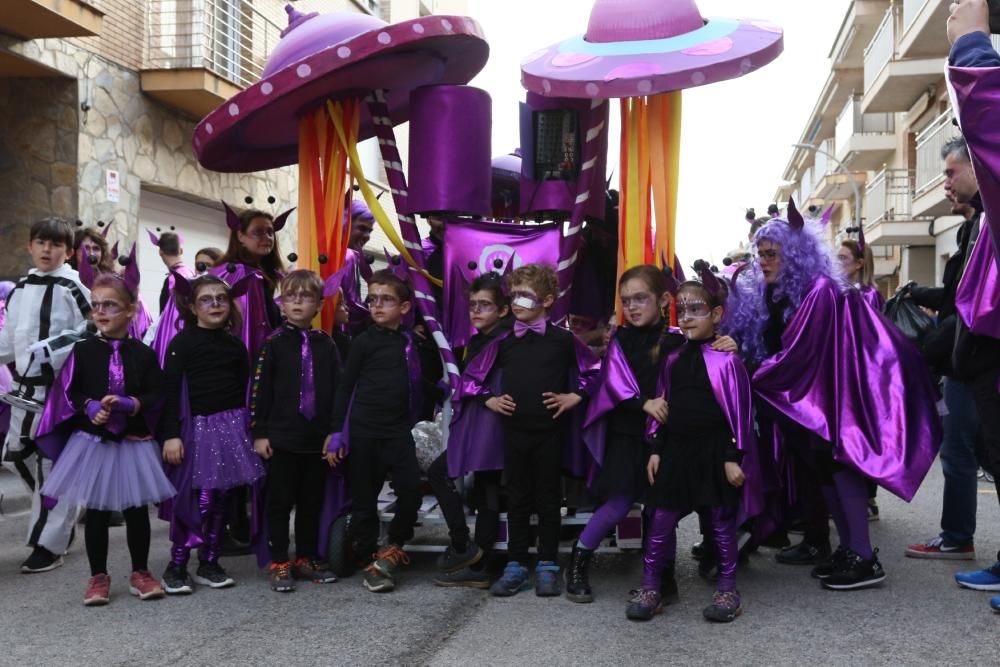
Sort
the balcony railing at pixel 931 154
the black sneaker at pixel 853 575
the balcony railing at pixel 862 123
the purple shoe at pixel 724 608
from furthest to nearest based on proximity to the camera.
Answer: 1. the balcony railing at pixel 862 123
2. the balcony railing at pixel 931 154
3. the black sneaker at pixel 853 575
4. the purple shoe at pixel 724 608

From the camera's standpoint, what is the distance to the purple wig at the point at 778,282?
188 inches

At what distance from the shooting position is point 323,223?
5.55 meters

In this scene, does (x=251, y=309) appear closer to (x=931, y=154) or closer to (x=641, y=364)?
(x=641, y=364)

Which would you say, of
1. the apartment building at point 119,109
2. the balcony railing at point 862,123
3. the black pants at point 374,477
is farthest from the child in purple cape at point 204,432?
the balcony railing at point 862,123

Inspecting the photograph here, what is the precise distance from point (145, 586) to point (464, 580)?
148cm

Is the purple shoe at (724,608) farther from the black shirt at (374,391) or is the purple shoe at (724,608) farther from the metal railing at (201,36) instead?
the metal railing at (201,36)

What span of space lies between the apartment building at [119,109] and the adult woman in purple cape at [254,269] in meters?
4.70

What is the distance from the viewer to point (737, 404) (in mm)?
4273

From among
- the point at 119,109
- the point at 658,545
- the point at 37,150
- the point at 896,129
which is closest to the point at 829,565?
the point at 658,545

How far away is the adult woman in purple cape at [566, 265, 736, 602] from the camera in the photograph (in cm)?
452

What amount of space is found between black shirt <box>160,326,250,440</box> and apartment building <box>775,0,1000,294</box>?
11.4 m

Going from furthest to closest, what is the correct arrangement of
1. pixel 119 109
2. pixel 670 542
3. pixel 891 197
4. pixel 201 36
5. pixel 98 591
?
1. pixel 891 197
2. pixel 201 36
3. pixel 119 109
4. pixel 98 591
5. pixel 670 542

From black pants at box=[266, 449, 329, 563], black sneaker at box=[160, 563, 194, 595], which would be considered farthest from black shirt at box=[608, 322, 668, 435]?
black sneaker at box=[160, 563, 194, 595]

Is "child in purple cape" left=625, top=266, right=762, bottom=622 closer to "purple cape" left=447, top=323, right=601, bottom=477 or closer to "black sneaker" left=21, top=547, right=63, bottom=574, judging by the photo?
"purple cape" left=447, top=323, right=601, bottom=477
